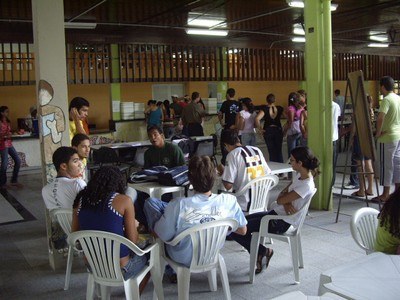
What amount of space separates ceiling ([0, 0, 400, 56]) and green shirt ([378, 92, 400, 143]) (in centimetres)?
283

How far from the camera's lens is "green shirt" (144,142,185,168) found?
519 cm

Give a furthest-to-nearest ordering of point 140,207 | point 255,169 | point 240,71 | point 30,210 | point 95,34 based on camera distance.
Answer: point 240,71
point 95,34
point 30,210
point 255,169
point 140,207

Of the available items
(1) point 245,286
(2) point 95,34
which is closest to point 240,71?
(2) point 95,34

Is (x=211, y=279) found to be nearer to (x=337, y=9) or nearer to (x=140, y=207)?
(x=140, y=207)

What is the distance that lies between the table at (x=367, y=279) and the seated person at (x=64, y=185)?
240cm

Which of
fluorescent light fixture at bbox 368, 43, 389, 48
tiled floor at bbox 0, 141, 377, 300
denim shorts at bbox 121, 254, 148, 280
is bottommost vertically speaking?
tiled floor at bbox 0, 141, 377, 300

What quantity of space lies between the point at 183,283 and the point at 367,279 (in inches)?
55.2

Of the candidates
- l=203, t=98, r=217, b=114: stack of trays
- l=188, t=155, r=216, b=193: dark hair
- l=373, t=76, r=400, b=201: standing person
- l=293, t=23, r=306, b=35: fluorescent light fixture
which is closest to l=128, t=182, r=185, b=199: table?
l=188, t=155, r=216, b=193: dark hair

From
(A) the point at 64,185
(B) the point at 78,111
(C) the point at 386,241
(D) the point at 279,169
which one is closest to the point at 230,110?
(D) the point at 279,169

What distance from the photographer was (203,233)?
3.12m

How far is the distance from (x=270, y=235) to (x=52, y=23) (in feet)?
9.00

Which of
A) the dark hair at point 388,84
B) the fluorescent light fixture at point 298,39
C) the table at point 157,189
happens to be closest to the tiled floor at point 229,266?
the table at point 157,189

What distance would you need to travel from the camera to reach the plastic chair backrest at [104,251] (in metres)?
2.94

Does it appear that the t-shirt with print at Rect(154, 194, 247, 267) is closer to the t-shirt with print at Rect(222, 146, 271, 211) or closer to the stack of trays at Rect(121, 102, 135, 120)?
the t-shirt with print at Rect(222, 146, 271, 211)
